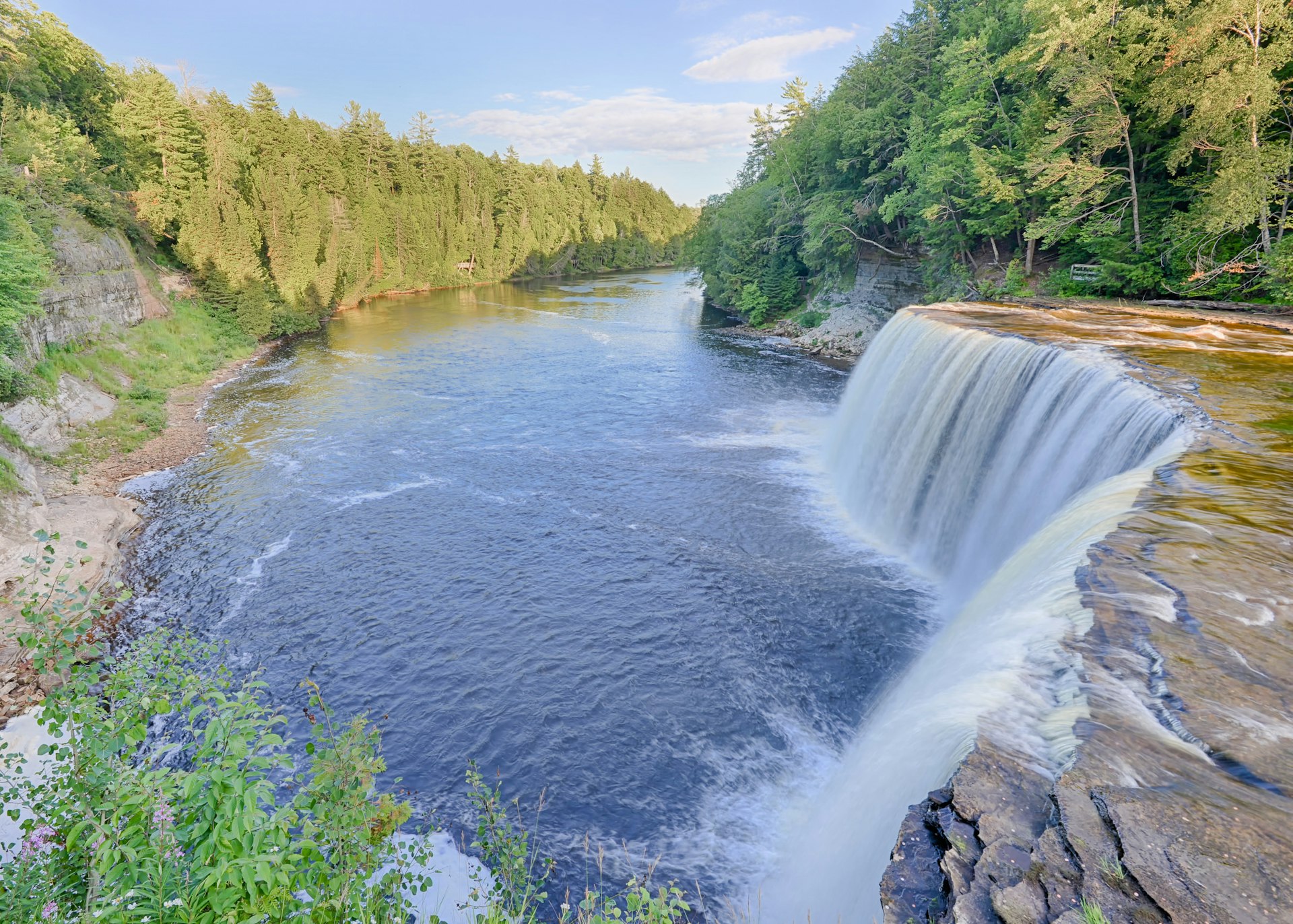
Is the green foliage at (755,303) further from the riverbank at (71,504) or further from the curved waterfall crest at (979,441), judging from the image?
the riverbank at (71,504)

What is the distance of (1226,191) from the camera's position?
16.5 metres

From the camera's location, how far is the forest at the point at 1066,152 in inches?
643

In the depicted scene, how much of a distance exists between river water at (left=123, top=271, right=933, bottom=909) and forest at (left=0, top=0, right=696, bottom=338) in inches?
340

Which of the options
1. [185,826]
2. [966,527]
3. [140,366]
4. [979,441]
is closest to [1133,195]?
[979,441]

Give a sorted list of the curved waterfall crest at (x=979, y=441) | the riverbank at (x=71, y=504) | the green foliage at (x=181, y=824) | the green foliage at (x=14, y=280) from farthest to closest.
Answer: the green foliage at (x=14, y=280) < the curved waterfall crest at (x=979, y=441) < the riverbank at (x=71, y=504) < the green foliage at (x=181, y=824)

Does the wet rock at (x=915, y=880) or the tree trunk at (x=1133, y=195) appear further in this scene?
the tree trunk at (x=1133, y=195)

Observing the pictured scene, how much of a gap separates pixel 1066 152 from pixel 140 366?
33.5 metres

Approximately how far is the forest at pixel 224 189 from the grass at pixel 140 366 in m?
2.31

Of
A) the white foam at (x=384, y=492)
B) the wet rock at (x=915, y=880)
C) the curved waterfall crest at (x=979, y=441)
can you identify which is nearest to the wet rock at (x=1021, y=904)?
the wet rock at (x=915, y=880)

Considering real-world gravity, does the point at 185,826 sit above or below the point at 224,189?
below

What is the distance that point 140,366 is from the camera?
26.1 m

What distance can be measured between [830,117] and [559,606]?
33.8 metres

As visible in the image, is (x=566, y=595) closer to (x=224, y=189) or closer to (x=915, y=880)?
(x=915, y=880)

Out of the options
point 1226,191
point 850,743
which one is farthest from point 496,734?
point 1226,191
